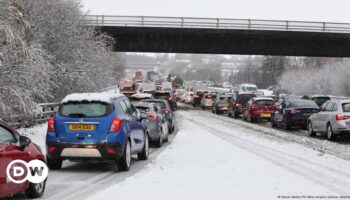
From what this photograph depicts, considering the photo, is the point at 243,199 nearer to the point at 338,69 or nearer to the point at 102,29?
the point at 102,29

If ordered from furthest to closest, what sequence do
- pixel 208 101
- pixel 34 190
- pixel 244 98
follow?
pixel 208 101, pixel 244 98, pixel 34 190

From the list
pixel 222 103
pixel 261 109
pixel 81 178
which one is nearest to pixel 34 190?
pixel 81 178

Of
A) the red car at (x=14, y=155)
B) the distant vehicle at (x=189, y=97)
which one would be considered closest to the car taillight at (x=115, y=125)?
the red car at (x=14, y=155)

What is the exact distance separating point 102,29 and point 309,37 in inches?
695

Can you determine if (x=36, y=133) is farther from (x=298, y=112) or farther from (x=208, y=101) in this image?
(x=208, y=101)

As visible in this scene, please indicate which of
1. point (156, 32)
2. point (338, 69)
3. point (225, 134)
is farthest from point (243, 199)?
point (338, 69)

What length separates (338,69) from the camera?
82.4 metres

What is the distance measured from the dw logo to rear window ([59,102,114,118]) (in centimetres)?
332

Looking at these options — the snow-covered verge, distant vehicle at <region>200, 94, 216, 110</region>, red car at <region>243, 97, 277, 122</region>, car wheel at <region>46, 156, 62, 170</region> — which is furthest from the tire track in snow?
distant vehicle at <region>200, 94, 216, 110</region>

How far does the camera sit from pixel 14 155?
8.74m

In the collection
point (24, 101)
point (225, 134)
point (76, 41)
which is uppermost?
point (76, 41)

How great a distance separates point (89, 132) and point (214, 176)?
2.75m

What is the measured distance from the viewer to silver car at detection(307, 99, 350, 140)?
22.4 metres

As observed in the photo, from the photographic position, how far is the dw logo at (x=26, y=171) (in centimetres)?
859
